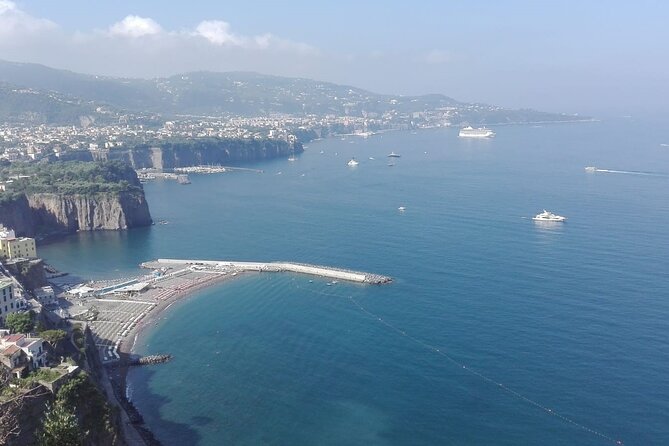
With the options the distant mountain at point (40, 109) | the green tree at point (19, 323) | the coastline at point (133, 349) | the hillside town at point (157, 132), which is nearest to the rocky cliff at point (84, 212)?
the coastline at point (133, 349)

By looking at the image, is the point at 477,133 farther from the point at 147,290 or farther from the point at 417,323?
the point at 417,323

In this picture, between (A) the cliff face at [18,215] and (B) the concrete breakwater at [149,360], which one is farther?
(A) the cliff face at [18,215]

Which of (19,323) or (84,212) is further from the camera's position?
(84,212)

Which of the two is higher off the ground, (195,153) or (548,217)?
(195,153)

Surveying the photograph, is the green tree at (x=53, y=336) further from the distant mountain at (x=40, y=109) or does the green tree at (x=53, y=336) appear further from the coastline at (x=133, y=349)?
the distant mountain at (x=40, y=109)

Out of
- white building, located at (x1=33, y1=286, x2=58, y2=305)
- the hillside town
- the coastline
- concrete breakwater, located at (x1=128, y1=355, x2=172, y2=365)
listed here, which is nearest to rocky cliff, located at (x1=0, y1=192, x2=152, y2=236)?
the coastline

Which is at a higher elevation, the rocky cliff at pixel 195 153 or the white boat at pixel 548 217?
the rocky cliff at pixel 195 153

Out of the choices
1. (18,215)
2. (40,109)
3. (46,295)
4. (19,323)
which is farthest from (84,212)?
(40,109)
